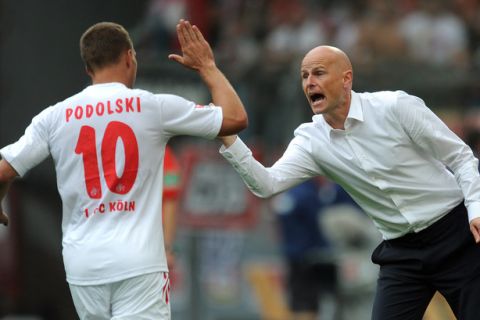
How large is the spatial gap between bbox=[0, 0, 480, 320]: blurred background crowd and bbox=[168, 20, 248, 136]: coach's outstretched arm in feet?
23.0

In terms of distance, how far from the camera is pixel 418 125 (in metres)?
7.31

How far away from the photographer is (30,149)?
7152 millimetres

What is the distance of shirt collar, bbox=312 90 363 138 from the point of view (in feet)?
24.6

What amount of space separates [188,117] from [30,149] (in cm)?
94

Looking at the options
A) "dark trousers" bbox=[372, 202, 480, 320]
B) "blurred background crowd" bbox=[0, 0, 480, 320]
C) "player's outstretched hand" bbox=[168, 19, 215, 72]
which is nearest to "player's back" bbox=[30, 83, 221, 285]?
"player's outstretched hand" bbox=[168, 19, 215, 72]

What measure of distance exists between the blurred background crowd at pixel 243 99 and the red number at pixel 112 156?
710 cm

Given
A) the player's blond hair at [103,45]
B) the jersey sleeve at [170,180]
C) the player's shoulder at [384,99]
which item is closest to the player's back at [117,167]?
the player's blond hair at [103,45]

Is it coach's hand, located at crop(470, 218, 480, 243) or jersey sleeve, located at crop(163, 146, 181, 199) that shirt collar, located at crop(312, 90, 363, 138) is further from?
jersey sleeve, located at crop(163, 146, 181, 199)

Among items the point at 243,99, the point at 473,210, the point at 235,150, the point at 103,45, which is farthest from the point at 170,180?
the point at 243,99

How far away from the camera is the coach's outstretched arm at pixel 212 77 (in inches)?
279

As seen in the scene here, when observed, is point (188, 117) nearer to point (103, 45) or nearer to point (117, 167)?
point (117, 167)

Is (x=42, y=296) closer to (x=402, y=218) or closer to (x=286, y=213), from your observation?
(x=286, y=213)

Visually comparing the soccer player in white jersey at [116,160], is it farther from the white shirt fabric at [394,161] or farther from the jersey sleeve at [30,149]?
the white shirt fabric at [394,161]

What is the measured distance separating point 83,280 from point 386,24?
10.3 m
